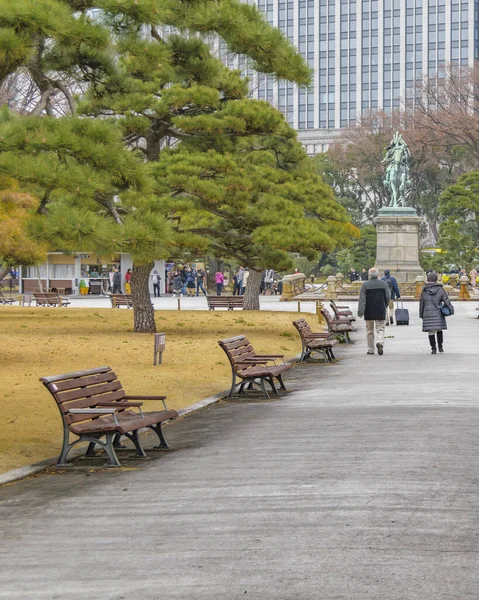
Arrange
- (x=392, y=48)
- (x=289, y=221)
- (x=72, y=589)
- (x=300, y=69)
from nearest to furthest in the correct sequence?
(x=72, y=589) < (x=300, y=69) < (x=289, y=221) < (x=392, y=48)

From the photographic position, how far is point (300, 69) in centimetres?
2002

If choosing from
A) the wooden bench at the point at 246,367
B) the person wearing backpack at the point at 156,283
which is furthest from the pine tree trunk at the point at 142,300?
the person wearing backpack at the point at 156,283

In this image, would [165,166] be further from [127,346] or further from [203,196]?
[127,346]

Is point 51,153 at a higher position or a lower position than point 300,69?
lower

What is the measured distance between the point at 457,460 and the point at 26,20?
657 centimetres

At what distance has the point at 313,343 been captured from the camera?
22.1 metres

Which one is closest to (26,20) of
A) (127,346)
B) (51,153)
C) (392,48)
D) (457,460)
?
(51,153)

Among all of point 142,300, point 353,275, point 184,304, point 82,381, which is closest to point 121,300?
point 184,304

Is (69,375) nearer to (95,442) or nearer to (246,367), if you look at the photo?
(95,442)

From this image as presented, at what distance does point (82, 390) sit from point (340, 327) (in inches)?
680

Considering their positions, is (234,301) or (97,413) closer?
(97,413)

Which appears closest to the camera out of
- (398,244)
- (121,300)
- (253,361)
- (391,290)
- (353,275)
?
(253,361)

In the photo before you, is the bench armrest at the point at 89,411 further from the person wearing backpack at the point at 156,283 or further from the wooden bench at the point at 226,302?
the person wearing backpack at the point at 156,283

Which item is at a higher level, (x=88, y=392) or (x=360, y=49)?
(x=360, y=49)
